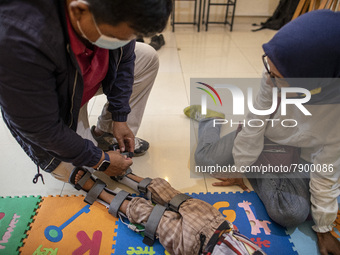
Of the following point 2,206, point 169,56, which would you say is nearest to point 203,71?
point 169,56

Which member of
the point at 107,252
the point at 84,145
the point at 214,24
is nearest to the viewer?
the point at 84,145

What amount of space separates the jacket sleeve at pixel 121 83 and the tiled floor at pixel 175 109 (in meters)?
0.34

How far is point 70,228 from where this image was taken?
100 centimetres

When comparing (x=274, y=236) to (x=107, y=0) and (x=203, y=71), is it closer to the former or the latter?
(x=107, y=0)

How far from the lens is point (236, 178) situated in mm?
1184

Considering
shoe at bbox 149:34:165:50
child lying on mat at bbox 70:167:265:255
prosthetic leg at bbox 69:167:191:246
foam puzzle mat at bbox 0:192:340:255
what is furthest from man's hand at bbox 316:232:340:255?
shoe at bbox 149:34:165:50

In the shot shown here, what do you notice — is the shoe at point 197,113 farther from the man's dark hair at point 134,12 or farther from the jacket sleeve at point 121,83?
the man's dark hair at point 134,12

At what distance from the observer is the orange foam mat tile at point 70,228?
3.08 ft

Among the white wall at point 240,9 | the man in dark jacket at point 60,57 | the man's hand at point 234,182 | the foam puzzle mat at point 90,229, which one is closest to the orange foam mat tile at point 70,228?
the foam puzzle mat at point 90,229

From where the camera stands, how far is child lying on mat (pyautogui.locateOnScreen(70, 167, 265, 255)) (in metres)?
0.85

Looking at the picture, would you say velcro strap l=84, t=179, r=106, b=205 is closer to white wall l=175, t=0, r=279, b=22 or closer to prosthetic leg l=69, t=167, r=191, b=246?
prosthetic leg l=69, t=167, r=191, b=246

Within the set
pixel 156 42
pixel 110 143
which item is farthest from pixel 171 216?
pixel 156 42

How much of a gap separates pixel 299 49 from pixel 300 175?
603 mm

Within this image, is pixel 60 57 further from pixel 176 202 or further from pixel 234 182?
pixel 234 182
